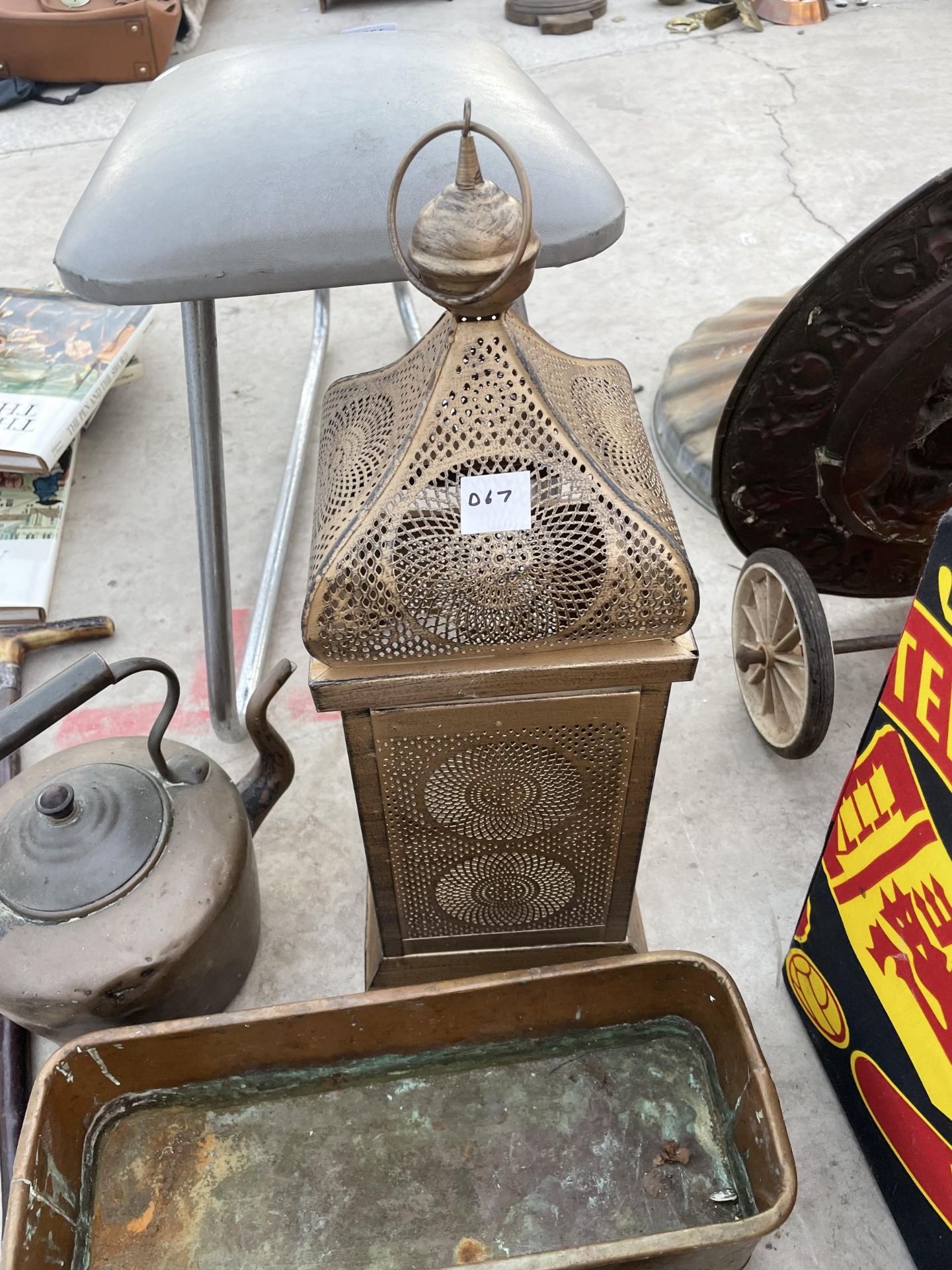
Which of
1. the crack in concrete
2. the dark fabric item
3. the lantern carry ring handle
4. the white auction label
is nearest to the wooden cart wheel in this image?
the white auction label

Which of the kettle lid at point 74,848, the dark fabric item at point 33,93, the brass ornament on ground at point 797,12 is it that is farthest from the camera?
the brass ornament on ground at point 797,12

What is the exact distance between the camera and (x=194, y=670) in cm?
200

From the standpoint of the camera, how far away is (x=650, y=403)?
8.48ft

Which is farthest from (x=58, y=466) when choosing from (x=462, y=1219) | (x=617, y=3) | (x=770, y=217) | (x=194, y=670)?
(x=617, y=3)

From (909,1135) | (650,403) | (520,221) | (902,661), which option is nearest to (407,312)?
(650,403)

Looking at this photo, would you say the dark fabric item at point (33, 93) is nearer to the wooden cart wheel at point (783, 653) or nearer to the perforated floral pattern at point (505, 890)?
the wooden cart wheel at point (783, 653)

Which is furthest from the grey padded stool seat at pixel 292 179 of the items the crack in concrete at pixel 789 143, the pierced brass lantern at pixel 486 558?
the crack in concrete at pixel 789 143

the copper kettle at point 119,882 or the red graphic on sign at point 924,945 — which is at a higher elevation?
the red graphic on sign at point 924,945

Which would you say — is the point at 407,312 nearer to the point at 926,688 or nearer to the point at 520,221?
the point at 520,221

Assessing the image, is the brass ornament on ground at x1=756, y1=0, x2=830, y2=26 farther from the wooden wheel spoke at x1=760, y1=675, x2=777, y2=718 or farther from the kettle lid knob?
the kettle lid knob

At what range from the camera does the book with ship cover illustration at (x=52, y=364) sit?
6.97 ft

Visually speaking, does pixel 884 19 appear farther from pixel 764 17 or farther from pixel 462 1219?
pixel 462 1219

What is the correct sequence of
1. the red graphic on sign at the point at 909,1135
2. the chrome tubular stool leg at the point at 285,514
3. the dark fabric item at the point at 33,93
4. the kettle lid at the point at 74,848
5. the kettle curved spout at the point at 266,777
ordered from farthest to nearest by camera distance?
the dark fabric item at the point at 33,93
the chrome tubular stool leg at the point at 285,514
the kettle curved spout at the point at 266,777
the kettle lid at the point at 74,848
the red graphic on sign at the point at 909,1135

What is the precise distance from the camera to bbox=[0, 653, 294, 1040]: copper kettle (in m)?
1.17
